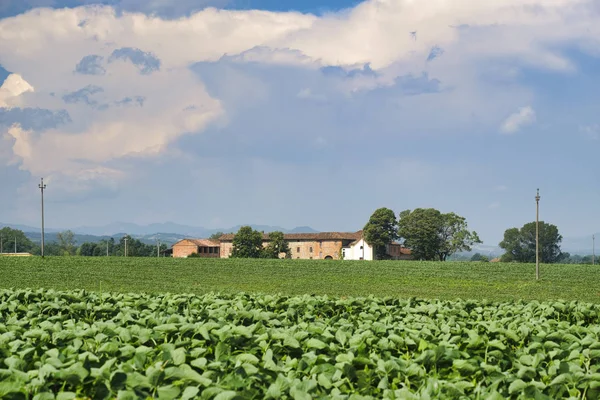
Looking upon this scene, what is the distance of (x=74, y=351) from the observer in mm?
4867

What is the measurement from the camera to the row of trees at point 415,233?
98812mm

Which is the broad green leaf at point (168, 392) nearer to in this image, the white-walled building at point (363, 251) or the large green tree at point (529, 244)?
the white-walled building at point (363, 251)

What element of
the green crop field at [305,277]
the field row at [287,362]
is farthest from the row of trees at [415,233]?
the field row at [287,362]

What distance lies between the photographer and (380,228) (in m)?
100

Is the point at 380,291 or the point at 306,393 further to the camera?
the point at 380,291

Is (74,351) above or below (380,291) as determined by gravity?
above

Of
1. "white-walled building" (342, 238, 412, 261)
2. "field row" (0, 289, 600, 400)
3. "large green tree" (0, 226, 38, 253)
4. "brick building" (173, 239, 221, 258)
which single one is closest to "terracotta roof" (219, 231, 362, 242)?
"white-walled building" (342, 238, 412, 261)

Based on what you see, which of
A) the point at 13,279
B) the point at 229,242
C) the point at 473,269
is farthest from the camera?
the point at 229,242

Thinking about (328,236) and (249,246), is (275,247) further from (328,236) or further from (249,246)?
(328,236)

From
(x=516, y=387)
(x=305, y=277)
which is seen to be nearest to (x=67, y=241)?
(x=305, y=277)

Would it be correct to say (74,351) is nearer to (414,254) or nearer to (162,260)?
(162,260)

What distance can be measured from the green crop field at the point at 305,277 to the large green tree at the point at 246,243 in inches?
1853

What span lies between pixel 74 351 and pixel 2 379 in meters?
0.97

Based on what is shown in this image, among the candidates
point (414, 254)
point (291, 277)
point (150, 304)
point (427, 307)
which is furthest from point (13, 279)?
point (414, 254)
